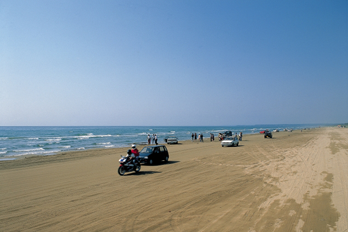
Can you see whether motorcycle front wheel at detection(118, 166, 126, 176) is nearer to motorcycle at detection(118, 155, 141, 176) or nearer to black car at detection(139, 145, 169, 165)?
motorcycle at detection(118, 155, 141, 176)

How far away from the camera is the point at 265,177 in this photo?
12.3 m

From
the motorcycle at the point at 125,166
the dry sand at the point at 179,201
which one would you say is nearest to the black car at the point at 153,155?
the motorcycle at the point at 125,166

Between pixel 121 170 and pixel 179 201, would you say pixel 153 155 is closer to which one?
pixel 121 170

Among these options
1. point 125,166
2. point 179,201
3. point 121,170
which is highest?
point 125,166

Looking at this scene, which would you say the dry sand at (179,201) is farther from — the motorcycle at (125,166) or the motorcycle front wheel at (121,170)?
the motorcycle at (125,166)

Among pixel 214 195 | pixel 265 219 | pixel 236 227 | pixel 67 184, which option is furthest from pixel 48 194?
pixel 265 219

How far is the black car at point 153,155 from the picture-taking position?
672 inches

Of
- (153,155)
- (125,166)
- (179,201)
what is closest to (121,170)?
(125,166)

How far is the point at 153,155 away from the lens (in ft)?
57.1

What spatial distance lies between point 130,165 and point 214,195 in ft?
20.9

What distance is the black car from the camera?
17.1 meters

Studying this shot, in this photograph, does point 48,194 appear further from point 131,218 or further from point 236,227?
point 236,227

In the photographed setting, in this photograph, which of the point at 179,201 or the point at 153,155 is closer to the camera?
the point at 179,201

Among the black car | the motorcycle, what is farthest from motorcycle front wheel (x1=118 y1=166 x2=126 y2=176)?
the black car
